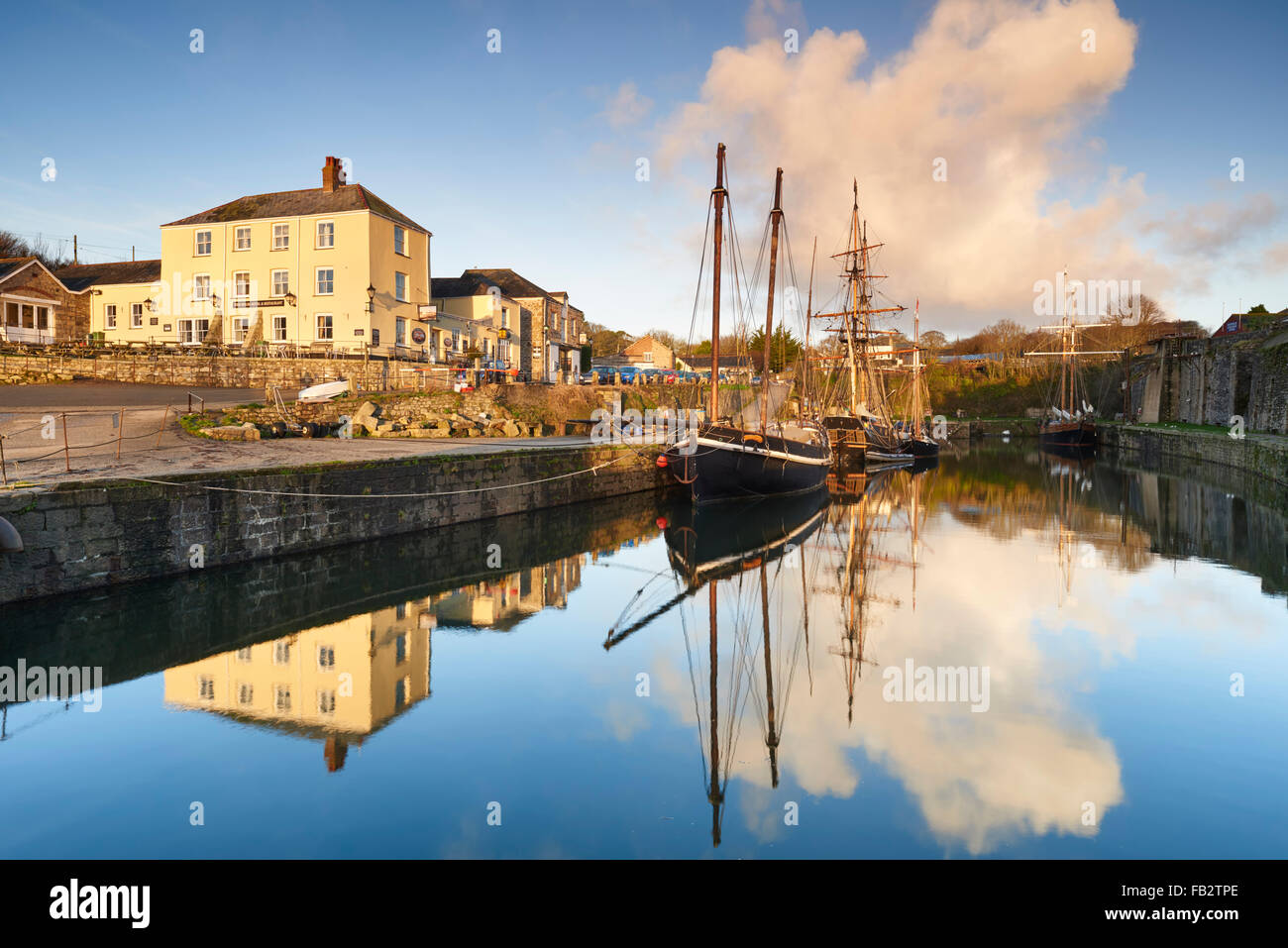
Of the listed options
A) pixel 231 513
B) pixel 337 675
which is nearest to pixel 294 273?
pixel 231 513

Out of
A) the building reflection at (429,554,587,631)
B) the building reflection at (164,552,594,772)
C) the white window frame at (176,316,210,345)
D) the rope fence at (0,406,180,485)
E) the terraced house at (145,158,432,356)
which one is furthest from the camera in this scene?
the white window frame at (176,316,210,345)

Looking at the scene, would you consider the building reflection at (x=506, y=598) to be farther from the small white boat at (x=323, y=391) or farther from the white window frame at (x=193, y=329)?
the white window frame at (x=193, y=329)

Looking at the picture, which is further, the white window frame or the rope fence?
the white window frame

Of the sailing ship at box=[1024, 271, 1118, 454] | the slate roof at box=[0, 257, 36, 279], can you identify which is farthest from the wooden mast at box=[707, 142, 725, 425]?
the sailing ship at box=[1024, 271, 1118, 454]

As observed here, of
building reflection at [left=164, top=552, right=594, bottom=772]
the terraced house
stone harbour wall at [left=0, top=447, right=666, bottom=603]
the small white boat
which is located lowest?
building reflection at [left=164, top=552, right=594, bottom=772]

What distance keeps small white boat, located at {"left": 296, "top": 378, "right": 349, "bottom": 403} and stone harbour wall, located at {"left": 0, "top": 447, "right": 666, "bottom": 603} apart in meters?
8.59

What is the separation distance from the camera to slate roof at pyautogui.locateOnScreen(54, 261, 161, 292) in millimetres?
34156

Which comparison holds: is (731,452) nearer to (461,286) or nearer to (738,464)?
(738,464)

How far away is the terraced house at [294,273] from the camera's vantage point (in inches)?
1209

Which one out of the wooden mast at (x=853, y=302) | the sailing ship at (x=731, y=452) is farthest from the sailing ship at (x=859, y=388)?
the sailing ship at (x=731, y=452)

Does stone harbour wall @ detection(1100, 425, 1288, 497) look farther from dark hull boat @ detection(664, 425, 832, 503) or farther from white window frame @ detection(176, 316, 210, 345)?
white window frame @ detection(176, 316, 210, 345)

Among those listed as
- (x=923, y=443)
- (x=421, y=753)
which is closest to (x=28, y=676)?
(x=421, y=753)

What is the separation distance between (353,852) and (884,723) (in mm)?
4877

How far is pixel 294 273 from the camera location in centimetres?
3139
